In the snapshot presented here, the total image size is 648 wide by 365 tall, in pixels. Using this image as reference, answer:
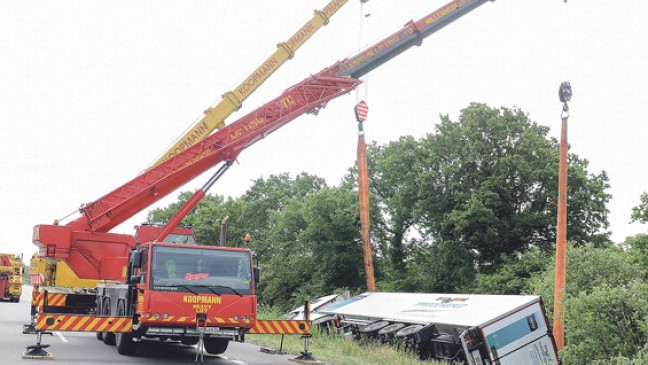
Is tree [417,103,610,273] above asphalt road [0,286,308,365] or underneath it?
above

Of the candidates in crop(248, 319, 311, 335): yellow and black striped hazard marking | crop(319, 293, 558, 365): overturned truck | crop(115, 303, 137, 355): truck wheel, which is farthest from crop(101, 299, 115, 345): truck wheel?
crop(319, 293, 558, 365): overturned truck

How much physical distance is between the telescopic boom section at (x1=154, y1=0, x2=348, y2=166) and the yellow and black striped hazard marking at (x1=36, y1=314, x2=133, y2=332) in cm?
878

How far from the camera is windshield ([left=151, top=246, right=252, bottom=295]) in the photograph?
13.0 meters

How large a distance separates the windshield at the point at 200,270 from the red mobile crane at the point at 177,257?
0.02 m

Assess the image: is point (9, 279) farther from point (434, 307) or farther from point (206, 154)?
point (434, 307)

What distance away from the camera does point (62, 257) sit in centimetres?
1802

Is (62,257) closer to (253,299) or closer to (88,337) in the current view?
(88,337)

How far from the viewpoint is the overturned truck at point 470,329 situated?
14.2 metres

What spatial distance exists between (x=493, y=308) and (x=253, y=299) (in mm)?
5517

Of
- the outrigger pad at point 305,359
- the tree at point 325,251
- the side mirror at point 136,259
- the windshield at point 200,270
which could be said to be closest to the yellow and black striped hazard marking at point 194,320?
the windshield at point 200,270

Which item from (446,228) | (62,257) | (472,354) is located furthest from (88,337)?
(446,228)

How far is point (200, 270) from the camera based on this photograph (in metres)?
13.3

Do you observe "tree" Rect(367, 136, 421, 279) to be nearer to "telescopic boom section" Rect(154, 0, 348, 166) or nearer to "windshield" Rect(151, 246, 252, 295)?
"telescopic boom section" Rect(154, 0, 348, 166)

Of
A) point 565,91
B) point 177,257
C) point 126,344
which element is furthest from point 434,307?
point 126,344
